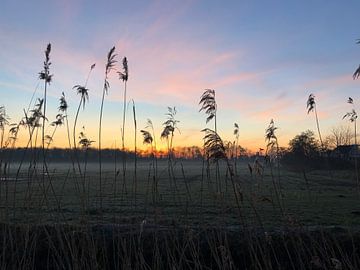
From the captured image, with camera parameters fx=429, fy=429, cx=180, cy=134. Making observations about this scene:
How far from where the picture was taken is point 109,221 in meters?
→ 6.81

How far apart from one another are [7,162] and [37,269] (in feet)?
4.90

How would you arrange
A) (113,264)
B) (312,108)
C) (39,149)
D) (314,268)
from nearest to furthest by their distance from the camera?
(314,268) < (113,264) < (39,149) < (312,108)

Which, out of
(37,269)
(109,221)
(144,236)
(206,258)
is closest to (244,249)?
(206,258)

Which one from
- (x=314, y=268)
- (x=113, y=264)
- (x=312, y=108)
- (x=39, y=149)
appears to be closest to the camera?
(x=314, y=268)

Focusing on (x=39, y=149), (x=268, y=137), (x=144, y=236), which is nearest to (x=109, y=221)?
(x=144, y=236)

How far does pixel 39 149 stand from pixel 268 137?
3343 millimetres

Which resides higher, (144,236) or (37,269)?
(144,236)

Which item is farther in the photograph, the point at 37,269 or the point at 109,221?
the point at 109,221

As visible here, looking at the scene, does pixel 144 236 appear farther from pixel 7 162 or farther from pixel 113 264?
pixel 7 162

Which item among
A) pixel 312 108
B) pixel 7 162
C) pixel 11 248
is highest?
pixel 312 108

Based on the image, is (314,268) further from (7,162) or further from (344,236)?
(7,162)

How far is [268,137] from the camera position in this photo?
21.1ft

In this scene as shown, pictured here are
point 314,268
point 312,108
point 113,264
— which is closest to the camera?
point 314,268

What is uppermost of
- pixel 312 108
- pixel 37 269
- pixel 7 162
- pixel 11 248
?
pixel 312 108
